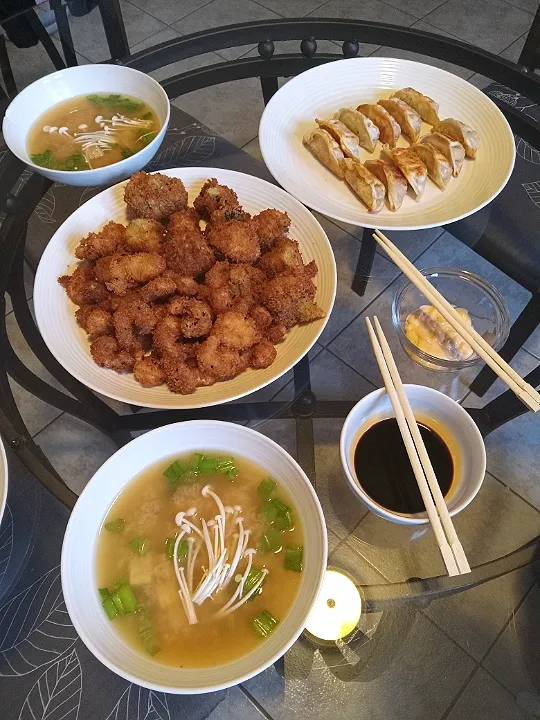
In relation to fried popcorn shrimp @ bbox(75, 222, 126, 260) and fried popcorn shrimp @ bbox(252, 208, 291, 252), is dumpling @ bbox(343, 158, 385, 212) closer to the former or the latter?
fried popcorn shrimp @ bbox(252, 208, 291, 252)

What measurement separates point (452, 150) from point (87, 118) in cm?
125

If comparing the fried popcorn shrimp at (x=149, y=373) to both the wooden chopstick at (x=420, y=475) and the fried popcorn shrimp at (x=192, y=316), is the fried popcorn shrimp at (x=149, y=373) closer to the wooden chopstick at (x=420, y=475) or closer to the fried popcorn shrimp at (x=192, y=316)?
the fried popcorn shrimp at (x=192, y=316)

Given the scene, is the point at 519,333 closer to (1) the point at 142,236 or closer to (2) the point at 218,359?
(2) the point at 218,359

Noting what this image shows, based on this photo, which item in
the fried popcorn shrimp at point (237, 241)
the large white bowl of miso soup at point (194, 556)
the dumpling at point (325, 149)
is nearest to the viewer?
the large white bowl of miso soup at point (194, 556)

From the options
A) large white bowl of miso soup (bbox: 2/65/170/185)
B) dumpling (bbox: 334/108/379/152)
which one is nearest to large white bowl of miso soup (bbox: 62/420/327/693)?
large white bowl of miso soup (bbox: 2/65/170/185)

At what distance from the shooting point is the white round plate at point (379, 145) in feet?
5.48

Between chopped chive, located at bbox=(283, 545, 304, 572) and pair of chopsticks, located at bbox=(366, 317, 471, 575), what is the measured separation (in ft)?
0.94

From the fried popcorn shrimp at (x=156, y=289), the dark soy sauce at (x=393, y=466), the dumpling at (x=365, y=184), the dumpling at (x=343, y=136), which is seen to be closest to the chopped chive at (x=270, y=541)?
the dark soy sauce at (x=393, y=466)

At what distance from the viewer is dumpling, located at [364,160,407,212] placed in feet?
5.49

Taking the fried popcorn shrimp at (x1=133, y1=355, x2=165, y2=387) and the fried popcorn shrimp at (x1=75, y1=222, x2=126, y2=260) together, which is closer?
the fried popcorn shrimp at (x1=133, y1=355, x2=165, y2=387)

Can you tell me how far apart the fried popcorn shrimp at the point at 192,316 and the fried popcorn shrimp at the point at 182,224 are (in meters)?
0.22

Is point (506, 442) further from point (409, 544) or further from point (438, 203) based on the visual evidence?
point (438, 203)

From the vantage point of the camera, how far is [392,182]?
1.68 metres

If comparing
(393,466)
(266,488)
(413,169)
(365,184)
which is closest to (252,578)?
(266,488)
